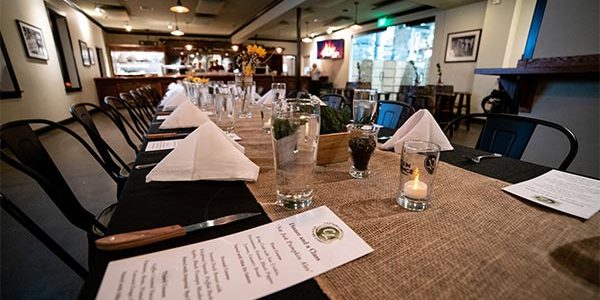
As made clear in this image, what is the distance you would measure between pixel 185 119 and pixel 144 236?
3.66ft

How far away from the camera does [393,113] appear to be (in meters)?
1.80

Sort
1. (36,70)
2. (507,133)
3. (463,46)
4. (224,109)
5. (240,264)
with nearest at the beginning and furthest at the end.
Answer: (240,264)
(507,133)
(224,109)
(36,70)
(463,46)

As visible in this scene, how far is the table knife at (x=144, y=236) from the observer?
444 millimetres

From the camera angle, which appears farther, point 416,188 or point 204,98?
point 204,98

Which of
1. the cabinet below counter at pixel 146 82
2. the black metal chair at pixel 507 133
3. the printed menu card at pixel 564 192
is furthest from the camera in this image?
the cabinet below counter at pixel 146 82

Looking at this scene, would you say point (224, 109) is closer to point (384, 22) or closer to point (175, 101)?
point (175, 101)

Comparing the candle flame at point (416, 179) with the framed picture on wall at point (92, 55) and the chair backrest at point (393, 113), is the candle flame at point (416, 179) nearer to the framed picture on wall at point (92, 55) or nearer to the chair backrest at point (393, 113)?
the chair backrest at point (393, 113)

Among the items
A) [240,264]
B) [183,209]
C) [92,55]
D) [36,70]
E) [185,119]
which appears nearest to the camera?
[240,264]

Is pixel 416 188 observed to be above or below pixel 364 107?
below

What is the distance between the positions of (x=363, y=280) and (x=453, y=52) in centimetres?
740

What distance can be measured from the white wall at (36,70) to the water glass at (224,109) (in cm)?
432

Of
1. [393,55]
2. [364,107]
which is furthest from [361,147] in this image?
[393,55]

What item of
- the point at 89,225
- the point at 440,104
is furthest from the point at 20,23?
the point at 440,104

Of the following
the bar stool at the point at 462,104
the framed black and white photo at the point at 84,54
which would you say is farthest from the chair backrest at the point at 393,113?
the framed black and white photo at the point at 84,54
